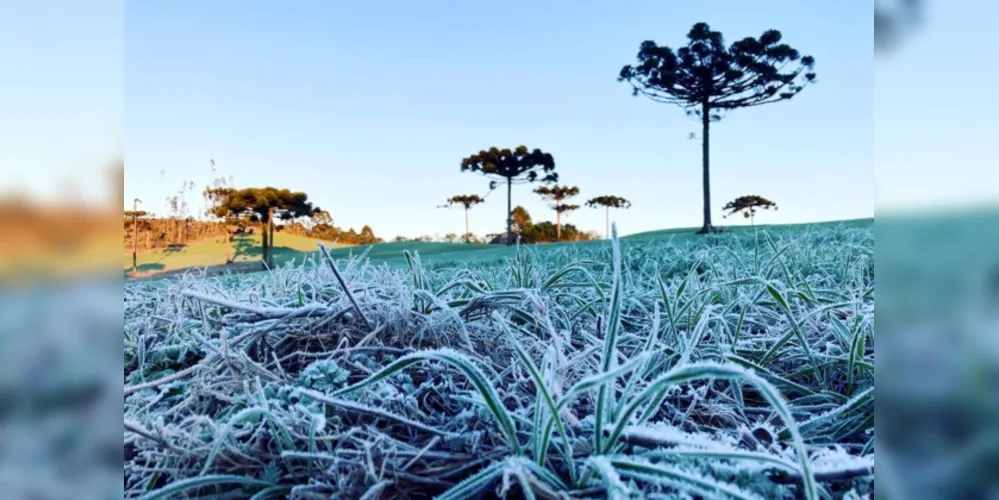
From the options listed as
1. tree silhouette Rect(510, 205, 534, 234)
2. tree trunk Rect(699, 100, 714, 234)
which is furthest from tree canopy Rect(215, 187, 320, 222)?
Result: tree trunk Rect(699, 100, 714, 234)

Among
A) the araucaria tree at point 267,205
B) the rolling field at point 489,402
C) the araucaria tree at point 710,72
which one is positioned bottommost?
the rolling field at point 489,402

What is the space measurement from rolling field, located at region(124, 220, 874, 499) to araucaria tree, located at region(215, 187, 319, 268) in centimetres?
1035

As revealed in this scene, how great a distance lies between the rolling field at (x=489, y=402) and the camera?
1.03 ft

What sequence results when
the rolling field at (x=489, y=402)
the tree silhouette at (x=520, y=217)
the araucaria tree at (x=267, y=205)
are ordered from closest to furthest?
the rolling field at (x=489, y=402) → the araucaria tree at (x=267, y=205) → the tree silhouette at (x=520, y=217)

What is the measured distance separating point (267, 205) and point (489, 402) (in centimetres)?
1196

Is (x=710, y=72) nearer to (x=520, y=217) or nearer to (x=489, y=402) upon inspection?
(x=520, y=217)

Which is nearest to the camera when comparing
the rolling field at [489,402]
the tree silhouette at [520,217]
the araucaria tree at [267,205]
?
the rolling field at [489,402]

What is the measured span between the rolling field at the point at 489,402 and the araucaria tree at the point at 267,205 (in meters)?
10.3

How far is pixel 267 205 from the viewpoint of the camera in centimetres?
1135

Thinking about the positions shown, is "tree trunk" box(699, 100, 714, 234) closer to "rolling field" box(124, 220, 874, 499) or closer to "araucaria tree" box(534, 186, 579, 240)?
"araucaria tree" box(534, 186, 579, 240)

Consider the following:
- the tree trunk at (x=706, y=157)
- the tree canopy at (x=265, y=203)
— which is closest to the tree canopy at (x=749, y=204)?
the tree trunk at (x=706, y=157)

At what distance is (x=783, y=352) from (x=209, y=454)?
548mm

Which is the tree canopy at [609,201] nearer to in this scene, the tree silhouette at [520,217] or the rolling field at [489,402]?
the tree silhouette at [520,217]
